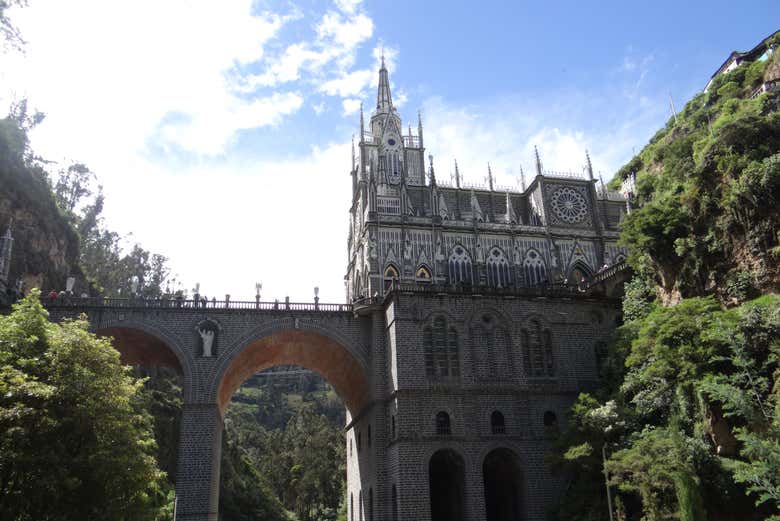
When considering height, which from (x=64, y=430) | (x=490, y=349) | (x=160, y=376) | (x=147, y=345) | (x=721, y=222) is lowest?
(x=64, y=430)

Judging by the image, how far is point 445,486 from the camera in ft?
100

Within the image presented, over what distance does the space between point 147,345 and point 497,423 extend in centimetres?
1644

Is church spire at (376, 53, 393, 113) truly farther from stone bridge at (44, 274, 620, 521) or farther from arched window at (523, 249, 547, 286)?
stone bridge at (44, 274, 620, 521)

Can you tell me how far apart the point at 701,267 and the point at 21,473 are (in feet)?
79.3

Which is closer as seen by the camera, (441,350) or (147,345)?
(441,350)

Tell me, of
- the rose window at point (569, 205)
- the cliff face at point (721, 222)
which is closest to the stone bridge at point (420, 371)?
the cliff face at point (721, 222)

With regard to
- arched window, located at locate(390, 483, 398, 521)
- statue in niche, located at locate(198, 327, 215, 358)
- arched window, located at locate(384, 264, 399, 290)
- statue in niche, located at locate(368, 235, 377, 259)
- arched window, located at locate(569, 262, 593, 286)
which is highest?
statue in niche, located at locate(368, 235, 377, 259)

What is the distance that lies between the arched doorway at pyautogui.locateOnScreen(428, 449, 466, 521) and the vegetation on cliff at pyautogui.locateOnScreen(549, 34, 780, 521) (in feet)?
15.8

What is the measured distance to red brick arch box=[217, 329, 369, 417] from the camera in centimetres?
3067

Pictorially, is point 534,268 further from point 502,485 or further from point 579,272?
point 502,485

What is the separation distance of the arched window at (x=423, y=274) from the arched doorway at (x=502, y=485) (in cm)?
1324

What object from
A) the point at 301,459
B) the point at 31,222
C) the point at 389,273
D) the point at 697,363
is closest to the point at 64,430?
the point at 697,363

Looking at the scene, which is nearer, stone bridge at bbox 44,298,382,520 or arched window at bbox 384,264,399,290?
stone bridge at bbox 44,298,382,520

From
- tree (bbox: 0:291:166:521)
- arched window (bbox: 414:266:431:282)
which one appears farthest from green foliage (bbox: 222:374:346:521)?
tree (bbox: 0:291:166:521)
